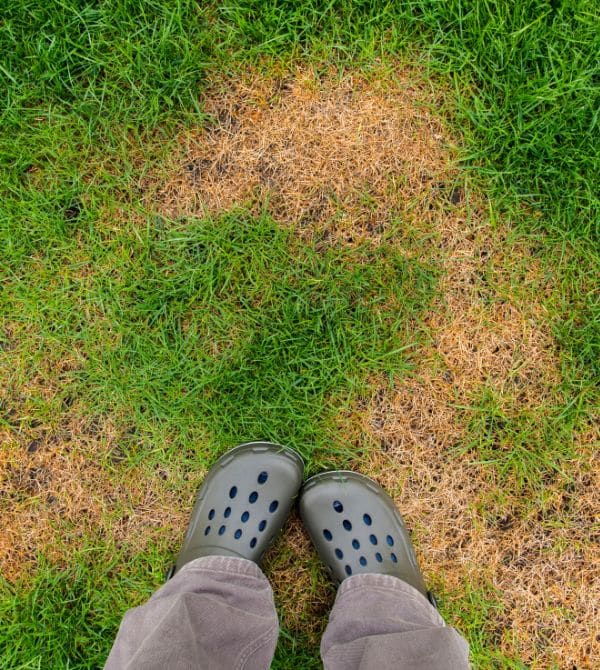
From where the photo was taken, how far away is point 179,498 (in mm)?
1869

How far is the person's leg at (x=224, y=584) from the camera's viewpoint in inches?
54.4

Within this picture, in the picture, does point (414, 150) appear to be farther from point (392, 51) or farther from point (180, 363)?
point (180, 363)

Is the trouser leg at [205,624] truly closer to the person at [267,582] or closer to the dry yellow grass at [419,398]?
the person at [267,582]

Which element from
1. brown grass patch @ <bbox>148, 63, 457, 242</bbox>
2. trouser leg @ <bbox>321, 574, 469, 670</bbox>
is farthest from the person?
brown grass patch @ <bbox>148, 63, 457, 242</bbox>

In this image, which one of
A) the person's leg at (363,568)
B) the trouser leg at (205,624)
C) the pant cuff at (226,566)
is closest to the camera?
the trouser leg at (205,624)

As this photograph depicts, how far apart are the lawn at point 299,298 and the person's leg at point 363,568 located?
0.08 metres

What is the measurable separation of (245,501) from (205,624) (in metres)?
0.44

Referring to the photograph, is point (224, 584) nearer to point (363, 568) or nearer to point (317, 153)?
point (363, 568)

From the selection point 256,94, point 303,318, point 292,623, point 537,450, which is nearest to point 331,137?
point 256,94

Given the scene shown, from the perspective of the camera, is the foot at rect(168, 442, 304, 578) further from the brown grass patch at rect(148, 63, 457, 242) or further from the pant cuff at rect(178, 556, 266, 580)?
the brown grass patch at rect(148, 63, 457, 242)

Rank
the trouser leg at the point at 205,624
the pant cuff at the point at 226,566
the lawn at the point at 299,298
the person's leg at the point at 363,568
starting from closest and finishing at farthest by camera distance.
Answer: the trouser leg at the point at 205,624 → the person's leg at the point at 363,568 → the pant cuff at the point at 226,566 → the lawn at the point at 299,298

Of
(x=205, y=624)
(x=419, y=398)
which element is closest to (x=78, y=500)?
(x=205, y=624)

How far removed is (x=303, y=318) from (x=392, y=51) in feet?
3.16

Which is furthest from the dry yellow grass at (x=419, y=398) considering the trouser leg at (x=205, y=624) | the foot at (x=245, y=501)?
the trouser leg at (x=205, y=624)
